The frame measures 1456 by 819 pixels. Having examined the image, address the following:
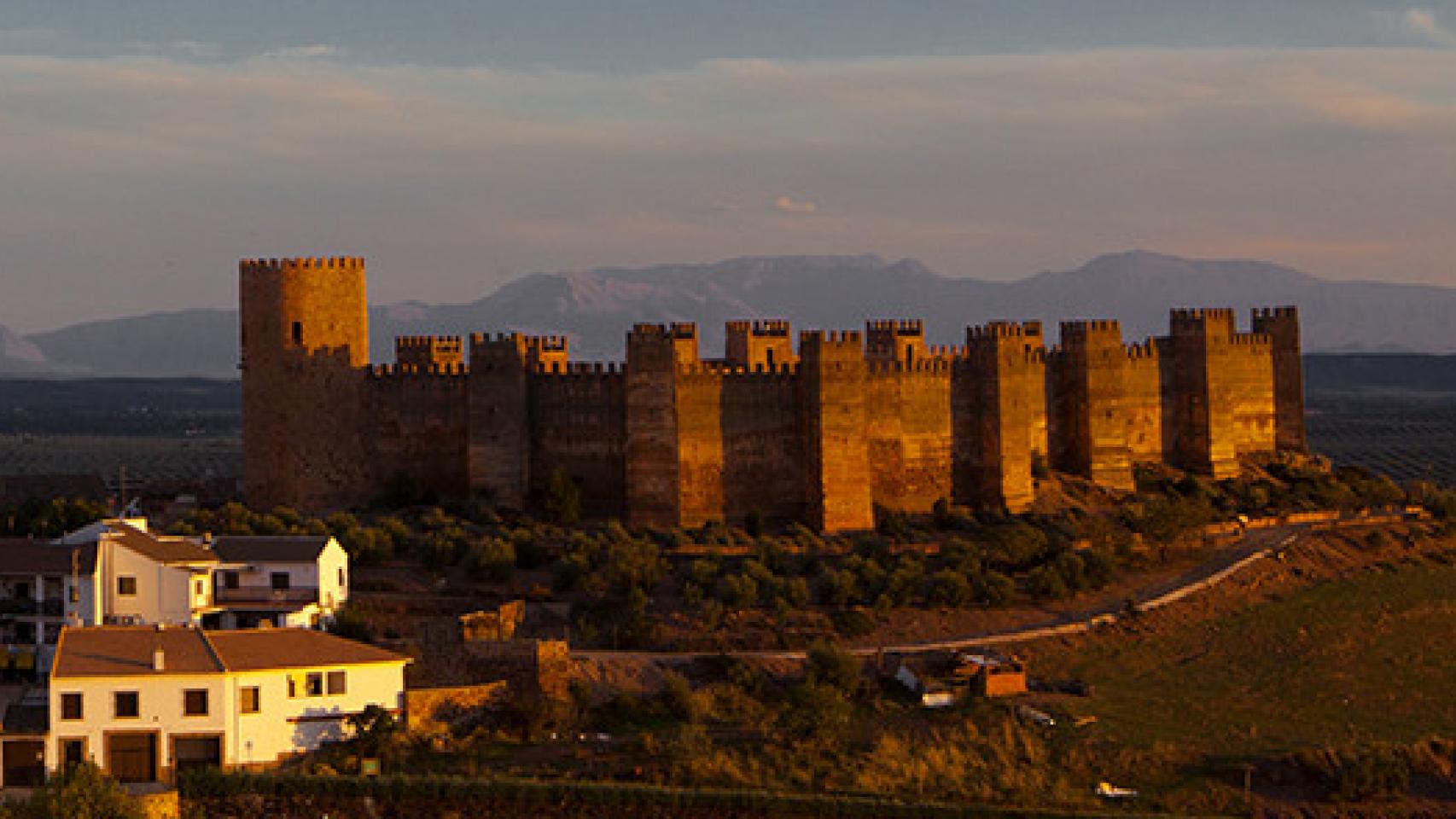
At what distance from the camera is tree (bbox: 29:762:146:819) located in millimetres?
24016

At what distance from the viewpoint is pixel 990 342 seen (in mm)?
42781

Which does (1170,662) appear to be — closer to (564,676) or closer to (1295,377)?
(564,676)

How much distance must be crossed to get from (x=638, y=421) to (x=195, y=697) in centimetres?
1370

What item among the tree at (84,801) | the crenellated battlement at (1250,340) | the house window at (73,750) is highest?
the crenellated battlement at (1250,340)

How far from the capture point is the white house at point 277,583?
3216cm

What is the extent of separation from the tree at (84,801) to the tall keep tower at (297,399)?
53.9ft

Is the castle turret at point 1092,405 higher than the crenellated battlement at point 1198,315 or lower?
lower

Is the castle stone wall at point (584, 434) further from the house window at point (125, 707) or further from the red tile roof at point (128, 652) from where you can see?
the house window at point (125, 707)

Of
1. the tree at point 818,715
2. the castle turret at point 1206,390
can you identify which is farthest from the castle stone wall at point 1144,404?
the tree at point 818,715

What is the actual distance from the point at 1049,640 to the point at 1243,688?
10.2 feet

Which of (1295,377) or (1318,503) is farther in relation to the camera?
(1295,377)

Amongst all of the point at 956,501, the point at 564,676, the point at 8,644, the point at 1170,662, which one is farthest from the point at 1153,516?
the point at 8,644

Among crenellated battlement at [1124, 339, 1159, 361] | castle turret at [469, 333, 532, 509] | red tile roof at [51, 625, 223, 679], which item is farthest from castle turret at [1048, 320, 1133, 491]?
red tile roof at [51, 625, 223, 679]

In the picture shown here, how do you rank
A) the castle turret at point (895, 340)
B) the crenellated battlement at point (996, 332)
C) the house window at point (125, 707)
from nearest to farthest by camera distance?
the house window at point (125, 707)
the crenellated battlement at point (996, 332)
the castle turret at point (895, 340)
